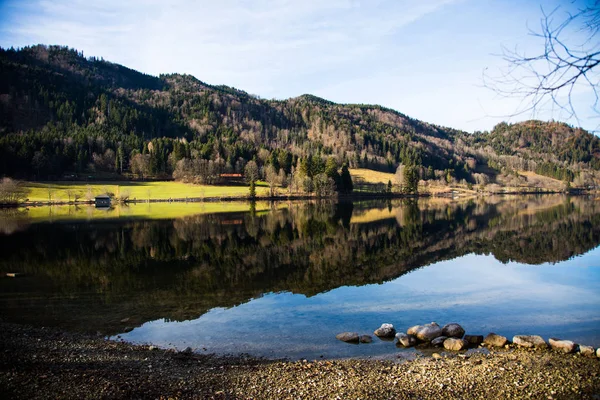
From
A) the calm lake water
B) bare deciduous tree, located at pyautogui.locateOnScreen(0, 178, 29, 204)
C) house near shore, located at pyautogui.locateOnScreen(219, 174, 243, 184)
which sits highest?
house near shore, located at pyautogui.locateOnScreen(219, 174, 243, 184)

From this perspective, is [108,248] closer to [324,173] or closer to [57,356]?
[57,356]

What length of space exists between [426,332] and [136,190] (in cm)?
11513

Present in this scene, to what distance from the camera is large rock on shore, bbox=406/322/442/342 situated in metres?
13.6

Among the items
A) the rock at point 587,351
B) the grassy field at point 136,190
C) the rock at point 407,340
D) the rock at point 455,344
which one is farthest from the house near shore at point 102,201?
the rock at point 587,351

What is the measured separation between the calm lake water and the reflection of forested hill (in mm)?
136

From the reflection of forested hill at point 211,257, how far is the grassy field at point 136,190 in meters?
57.1

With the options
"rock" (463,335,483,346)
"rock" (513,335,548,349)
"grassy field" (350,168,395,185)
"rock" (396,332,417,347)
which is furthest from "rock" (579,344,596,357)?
"grassy field" (350,168,395,185)

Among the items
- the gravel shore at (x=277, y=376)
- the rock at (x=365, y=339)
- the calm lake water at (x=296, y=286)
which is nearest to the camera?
the gravel shore at (x=277, y=376)

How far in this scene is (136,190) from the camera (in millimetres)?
116188

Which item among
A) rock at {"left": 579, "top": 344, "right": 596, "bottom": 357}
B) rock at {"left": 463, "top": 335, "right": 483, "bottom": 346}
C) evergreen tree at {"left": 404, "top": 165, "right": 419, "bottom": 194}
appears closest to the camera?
rock at {"left": 579, "top": 344, "right": 596, "bottom": 357}

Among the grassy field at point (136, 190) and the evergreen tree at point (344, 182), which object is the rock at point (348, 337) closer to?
the grassy field at point (136, 190)

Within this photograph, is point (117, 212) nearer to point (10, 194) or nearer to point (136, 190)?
point (10, 194)

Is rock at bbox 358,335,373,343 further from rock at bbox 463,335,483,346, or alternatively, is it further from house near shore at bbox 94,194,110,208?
house near shore at bbox 94,194,110,208

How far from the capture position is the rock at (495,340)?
1301 centimetres
